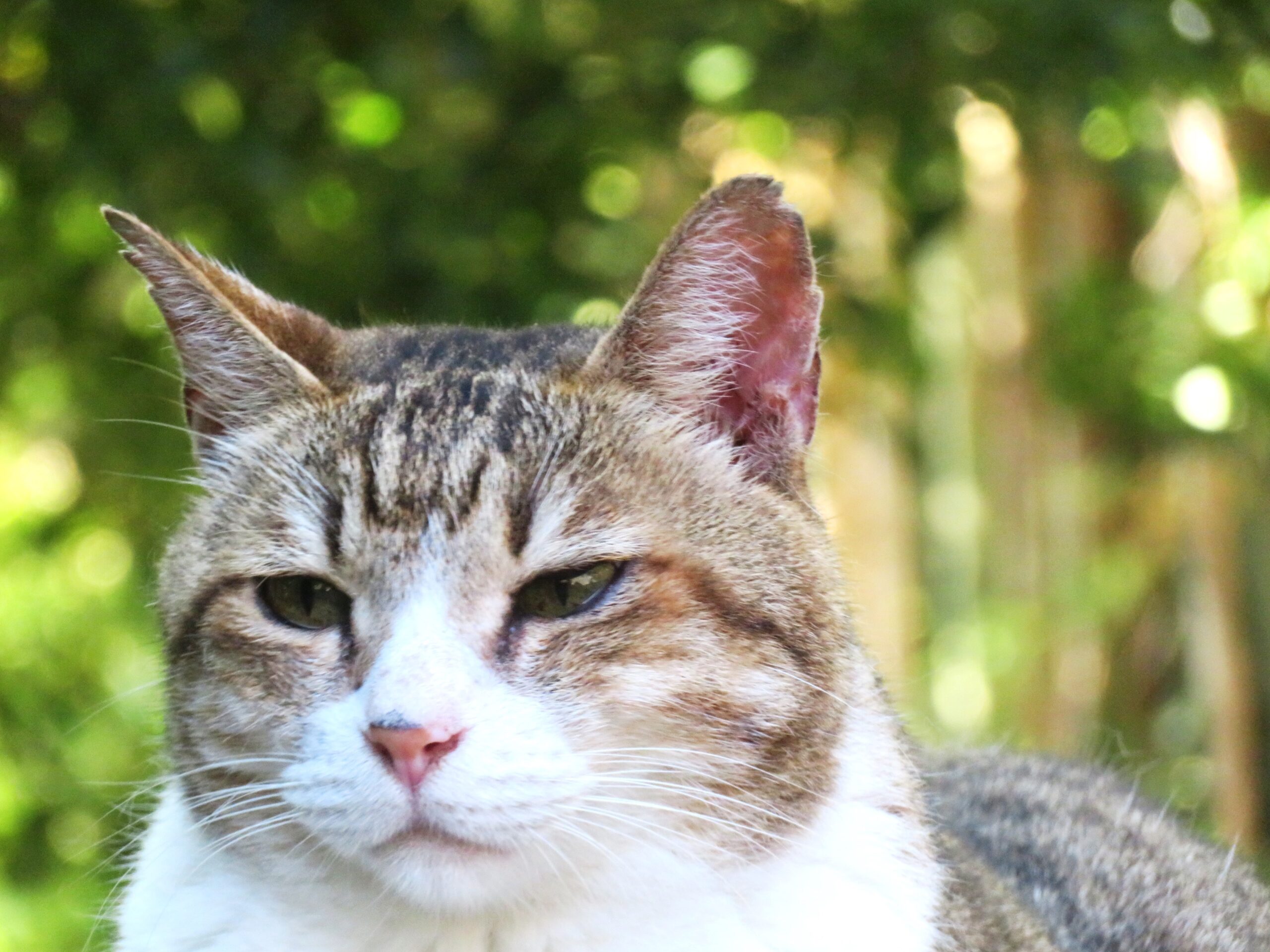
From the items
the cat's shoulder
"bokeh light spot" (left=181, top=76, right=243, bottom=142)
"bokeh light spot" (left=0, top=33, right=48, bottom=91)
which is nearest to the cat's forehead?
the cat's shoulder

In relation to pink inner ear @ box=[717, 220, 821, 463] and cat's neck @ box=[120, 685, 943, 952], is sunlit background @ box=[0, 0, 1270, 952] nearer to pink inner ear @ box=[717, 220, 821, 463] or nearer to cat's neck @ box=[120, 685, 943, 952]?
cat's neck @ box=[120, 685, 943, 952]

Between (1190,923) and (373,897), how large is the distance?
1.60m

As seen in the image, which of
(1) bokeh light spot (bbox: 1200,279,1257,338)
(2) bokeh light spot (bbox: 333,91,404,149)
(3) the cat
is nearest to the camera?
(3) the cat

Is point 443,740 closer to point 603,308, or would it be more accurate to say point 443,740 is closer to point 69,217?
point 603,308

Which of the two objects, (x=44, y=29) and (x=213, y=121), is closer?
(x=44, y=29)

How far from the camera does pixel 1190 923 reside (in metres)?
2.74

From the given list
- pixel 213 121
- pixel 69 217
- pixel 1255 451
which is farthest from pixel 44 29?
pixel 1255 451

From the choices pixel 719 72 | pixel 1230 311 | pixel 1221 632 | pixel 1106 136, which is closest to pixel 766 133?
pixel 719 72

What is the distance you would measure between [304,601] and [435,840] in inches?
17.5

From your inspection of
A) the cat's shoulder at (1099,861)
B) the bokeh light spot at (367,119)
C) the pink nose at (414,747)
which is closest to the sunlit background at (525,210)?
the bokeh light spot at (367,119)

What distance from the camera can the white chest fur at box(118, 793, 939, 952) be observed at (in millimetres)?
2037

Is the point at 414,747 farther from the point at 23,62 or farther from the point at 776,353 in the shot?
the point at 23,62

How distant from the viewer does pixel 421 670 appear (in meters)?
1.88

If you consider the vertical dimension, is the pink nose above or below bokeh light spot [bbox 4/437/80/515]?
above
